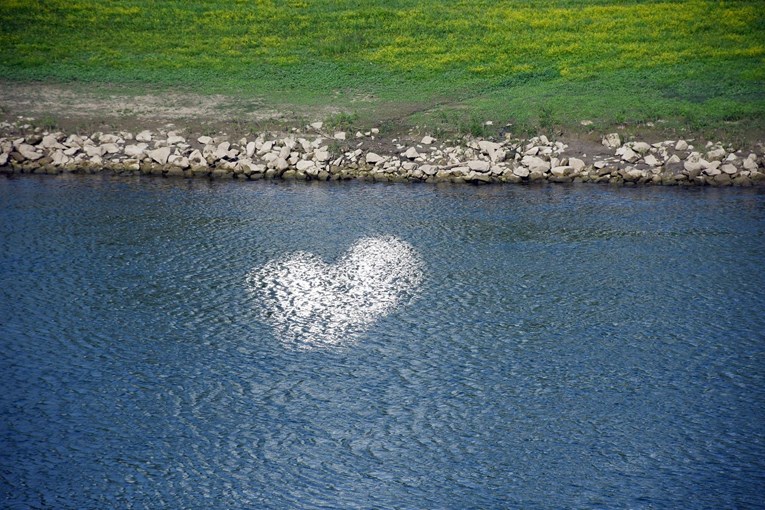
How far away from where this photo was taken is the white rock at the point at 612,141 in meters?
34.7

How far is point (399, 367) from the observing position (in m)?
16.6

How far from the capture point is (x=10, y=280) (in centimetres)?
2144

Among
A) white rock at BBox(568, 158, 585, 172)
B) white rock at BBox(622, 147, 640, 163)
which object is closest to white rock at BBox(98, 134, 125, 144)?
white rock at BBox(568, 158, 585, 172)

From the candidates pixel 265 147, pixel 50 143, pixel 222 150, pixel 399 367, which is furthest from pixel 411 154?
pixel 399 367

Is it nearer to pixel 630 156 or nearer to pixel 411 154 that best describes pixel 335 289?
pixel 411 154

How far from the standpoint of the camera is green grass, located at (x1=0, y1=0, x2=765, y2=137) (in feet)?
128

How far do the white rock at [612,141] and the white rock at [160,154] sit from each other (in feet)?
53.0

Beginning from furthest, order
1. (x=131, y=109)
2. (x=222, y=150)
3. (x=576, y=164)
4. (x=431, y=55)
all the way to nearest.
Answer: (x=431, y=55) < (x=131, y=109) < (x=222, y=150) < (x=576, y=164)

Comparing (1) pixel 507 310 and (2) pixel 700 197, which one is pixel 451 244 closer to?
(1) pixel 507 310

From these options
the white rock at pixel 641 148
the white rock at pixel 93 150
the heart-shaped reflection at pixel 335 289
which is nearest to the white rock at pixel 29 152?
the white rock at pixel 93 150

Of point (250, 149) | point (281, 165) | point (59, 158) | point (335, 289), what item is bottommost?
point (335, 289)

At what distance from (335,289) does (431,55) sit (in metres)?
27.9

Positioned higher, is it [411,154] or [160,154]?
[160,154]

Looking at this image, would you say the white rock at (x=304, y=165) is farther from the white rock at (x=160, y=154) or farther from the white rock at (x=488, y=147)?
the white rock at (x=488, y=147)
